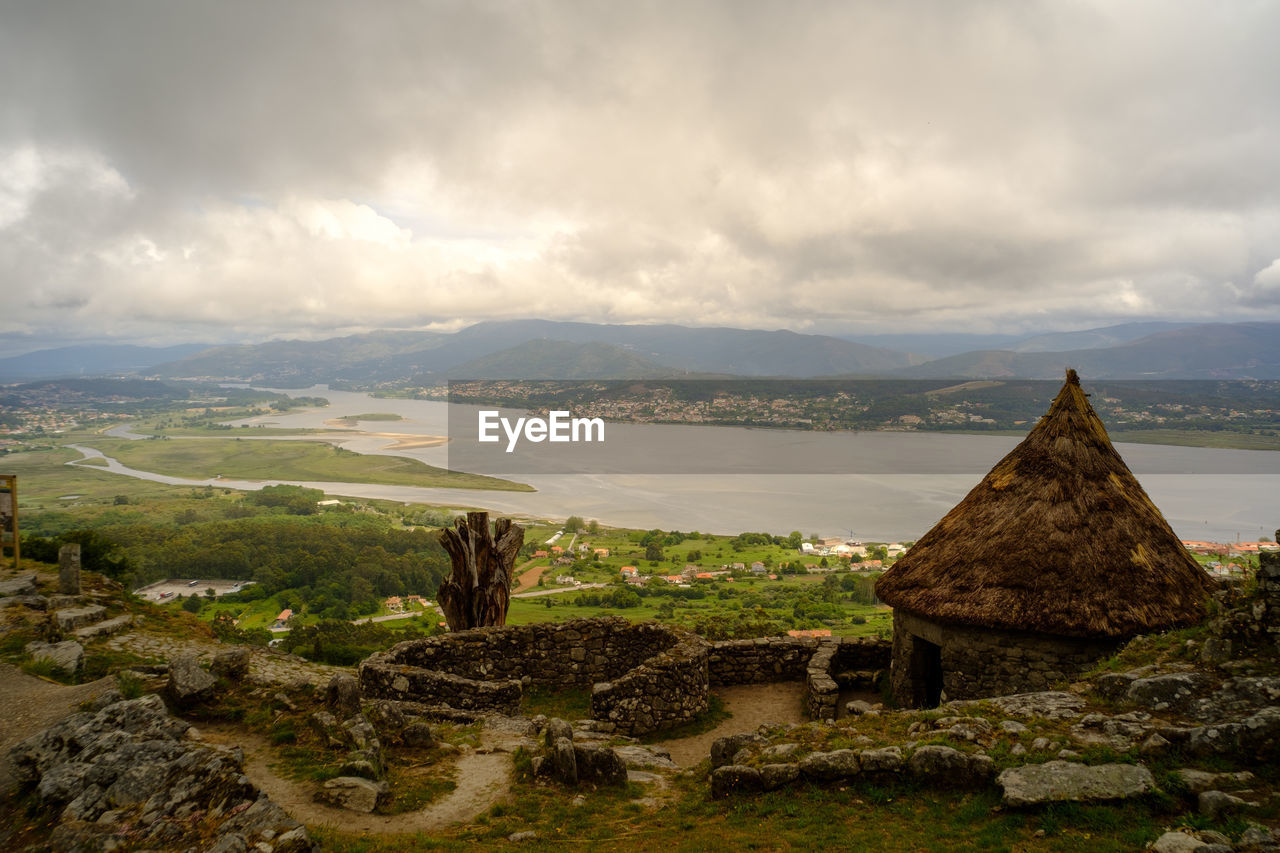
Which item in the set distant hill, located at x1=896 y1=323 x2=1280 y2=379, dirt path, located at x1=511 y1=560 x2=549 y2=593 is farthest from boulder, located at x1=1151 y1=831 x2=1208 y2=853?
distant hill, located at x1=896 y1=323 x2=1280 y2=379

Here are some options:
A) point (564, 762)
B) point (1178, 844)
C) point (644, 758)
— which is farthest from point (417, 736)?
point (1178, 844)

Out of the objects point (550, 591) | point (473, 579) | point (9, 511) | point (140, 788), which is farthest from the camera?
point (550, 591)

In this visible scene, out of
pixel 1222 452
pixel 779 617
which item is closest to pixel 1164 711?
pixel 779 617

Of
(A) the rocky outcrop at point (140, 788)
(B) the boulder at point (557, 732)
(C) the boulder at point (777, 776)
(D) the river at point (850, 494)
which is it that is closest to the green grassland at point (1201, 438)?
(D) the river at point (850, 494)

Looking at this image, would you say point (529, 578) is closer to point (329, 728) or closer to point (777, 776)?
point (329, 728)

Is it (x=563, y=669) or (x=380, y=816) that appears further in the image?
(x=563, y=669)

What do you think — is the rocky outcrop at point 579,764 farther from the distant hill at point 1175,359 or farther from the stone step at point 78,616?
the distant hill at point 1175,359

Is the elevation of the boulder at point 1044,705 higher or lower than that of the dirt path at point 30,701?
higher
